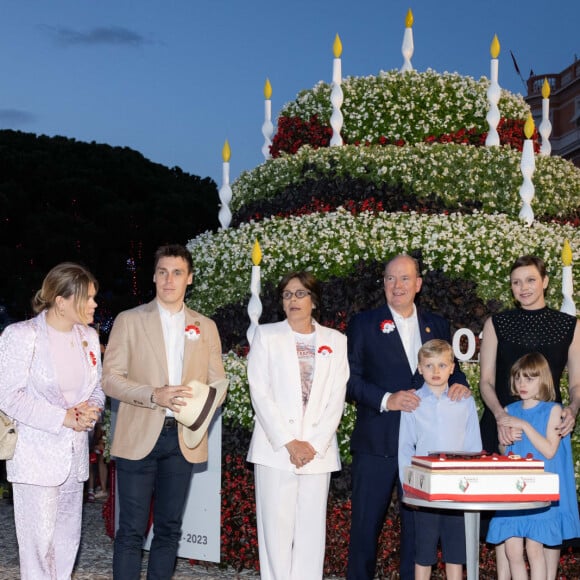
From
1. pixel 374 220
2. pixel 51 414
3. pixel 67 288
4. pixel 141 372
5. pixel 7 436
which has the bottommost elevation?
pixel 7 436

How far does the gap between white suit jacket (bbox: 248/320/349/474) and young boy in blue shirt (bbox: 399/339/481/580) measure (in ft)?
1.74

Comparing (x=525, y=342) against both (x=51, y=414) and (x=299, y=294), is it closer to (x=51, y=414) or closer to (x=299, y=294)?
(x=299, y=294)

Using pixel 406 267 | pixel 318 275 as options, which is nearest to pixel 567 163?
pixel 318 275

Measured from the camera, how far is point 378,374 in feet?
19.6

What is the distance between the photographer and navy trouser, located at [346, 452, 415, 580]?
231 inches

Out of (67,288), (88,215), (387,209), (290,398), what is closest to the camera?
(67,288)

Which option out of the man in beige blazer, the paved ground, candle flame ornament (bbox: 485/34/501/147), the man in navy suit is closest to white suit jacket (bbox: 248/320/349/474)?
the man in navy suit

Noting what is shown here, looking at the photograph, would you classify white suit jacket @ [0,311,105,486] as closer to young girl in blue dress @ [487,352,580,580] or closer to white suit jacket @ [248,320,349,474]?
white suit jacket @ [248,320,349,474]

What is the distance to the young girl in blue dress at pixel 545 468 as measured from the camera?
5.58m

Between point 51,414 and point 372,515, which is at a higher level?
point 51,414

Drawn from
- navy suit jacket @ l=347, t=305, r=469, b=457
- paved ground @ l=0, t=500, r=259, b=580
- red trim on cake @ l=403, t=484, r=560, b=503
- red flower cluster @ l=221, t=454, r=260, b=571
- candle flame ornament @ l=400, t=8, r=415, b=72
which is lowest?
paved ground @ l=0, t=500, r=259, b=580

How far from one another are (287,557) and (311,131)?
20.4 feet

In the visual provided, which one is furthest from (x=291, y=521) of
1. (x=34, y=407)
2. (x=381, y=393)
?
(x=34, y=407)

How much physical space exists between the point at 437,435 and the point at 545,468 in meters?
0.82
